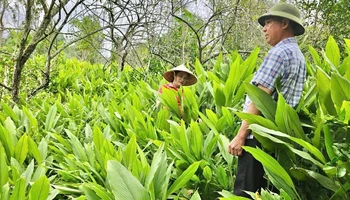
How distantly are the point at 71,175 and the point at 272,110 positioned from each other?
1.33 meters

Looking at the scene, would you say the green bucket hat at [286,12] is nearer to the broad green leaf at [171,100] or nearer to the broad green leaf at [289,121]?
the broad green leaf at [289,121]

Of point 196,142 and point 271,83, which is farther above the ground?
point 271,83

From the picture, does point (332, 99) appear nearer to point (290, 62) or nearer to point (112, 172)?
point (290, 62)

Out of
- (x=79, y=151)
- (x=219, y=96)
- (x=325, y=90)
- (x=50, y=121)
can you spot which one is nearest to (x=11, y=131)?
(x=50, y=121)

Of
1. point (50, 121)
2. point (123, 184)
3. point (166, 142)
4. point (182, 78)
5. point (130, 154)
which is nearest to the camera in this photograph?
point (123, 184)

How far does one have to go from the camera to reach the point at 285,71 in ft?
7.62

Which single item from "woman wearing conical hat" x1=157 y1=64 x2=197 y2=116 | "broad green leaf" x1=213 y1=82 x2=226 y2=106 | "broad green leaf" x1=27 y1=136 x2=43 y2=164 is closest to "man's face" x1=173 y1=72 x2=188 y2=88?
"woman wearing conical hat" x1=157 y1=64 x2=197 y2=116

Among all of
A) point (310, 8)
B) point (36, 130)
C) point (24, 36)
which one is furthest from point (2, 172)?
point (310, 8)

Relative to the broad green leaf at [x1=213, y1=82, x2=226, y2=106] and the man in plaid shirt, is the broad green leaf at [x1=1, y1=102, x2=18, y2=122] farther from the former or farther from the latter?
the man in plaid shirt

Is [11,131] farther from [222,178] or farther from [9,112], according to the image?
[222,178]

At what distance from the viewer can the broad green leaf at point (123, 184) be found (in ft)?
5.35

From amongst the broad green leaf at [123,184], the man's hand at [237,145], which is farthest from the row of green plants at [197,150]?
the man's hand at [237,145]

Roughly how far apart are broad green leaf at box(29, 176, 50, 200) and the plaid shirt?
1.30 metres

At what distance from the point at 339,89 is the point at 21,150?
214 cm
